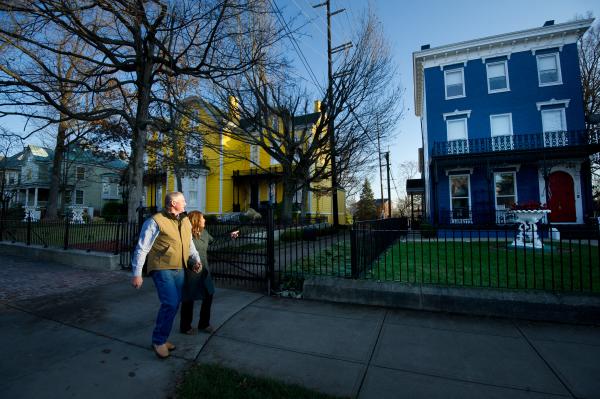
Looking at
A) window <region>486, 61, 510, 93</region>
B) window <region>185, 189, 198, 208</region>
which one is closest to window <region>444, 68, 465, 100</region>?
window <region>486, 61, 510, 93</region>

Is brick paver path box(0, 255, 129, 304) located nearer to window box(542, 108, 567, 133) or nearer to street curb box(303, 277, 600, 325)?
street curb box(303, 277, 600, 325)

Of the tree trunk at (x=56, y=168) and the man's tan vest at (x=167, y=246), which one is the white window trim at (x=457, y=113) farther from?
the tree trunk at (x=56, y=168)

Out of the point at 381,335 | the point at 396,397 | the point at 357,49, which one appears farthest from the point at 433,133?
the point at 396,397

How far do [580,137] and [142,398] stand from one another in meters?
21.1

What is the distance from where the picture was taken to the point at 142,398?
8.63ft

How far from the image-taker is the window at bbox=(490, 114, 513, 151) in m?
16.7

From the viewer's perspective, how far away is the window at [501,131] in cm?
1673

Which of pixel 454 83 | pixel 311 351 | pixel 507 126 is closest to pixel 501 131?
pixel 507 126

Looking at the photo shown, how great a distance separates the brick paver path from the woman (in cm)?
382

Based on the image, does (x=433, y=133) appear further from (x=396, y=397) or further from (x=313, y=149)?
(x=396, y=397)

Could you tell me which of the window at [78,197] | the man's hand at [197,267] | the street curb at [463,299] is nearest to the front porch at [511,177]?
the street curb at [463,299]

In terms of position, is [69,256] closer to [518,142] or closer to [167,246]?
[167,246]

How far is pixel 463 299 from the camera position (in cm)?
460

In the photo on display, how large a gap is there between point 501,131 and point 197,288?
779 inches
